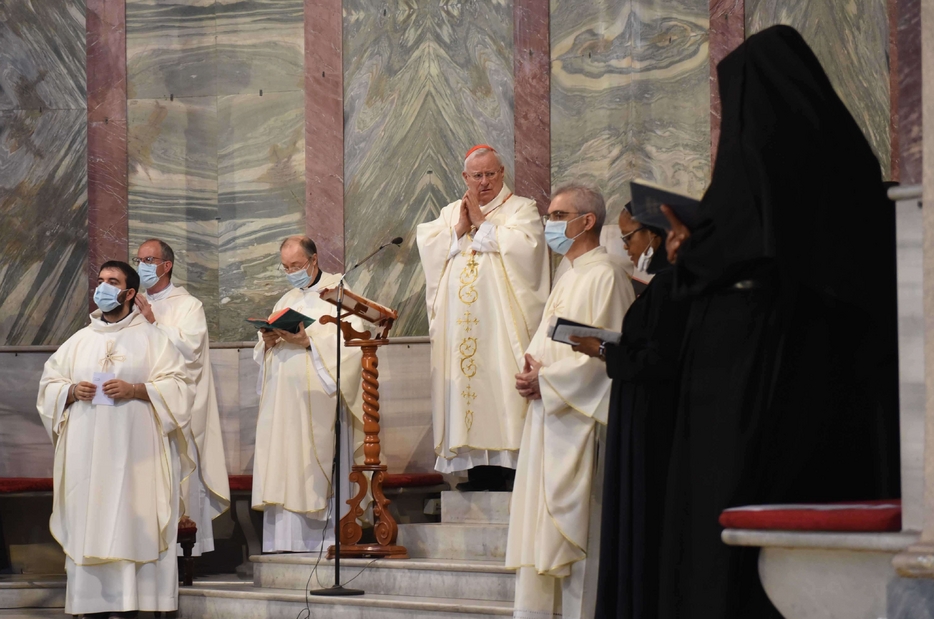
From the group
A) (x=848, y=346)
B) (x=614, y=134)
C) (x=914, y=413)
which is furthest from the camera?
(x=614, y=134)

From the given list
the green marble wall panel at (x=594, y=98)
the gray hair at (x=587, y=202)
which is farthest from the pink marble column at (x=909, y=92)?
the green marble wall panel at (x=594, y=98)

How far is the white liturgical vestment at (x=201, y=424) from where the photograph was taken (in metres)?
8.35

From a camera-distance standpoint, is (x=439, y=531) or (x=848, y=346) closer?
(x=848, y=346)

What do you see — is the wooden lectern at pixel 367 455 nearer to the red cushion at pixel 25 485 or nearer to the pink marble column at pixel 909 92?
the red cushion at pixel 25 485

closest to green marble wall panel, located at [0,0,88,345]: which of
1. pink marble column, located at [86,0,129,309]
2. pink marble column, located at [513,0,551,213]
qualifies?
pink marble column, located at [86,0,129,309]

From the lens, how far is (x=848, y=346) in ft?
12.8

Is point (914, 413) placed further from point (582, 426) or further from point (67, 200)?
point (67, 200)

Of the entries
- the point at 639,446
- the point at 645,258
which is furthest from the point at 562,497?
the point at 645,258

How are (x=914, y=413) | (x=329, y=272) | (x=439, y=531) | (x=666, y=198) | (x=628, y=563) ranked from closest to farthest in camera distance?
(x=914, y=413)
(x=666, y=198)
(x=628, y=563)
(x=439, y=531)
(x=329, y=272)

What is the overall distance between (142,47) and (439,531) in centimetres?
508

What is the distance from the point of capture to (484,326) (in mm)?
7992

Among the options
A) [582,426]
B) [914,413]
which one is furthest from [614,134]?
[914,413]

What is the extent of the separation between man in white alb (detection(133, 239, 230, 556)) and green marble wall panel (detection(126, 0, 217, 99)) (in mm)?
1863

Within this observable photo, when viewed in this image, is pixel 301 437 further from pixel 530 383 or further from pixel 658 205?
pixel 658 205
